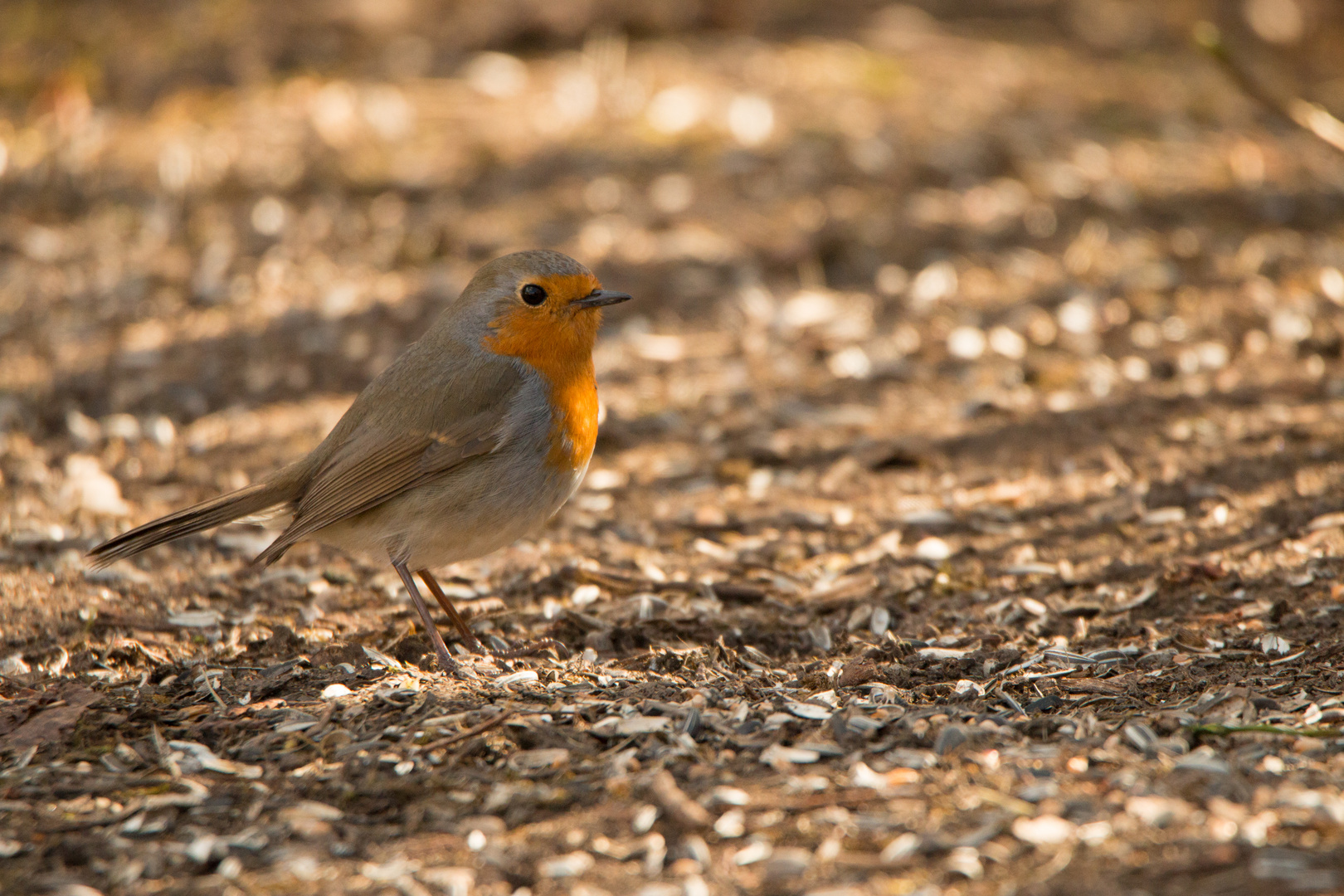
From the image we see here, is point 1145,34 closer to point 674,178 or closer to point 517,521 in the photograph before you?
point 674,178

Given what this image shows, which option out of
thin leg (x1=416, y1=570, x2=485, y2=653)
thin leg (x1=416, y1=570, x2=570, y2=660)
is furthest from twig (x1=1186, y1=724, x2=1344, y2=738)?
thin leg (x1=416, y1=570, x2=485, y2=653)

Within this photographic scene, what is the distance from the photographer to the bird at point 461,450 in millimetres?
3932

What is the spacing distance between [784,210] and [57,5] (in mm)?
4830

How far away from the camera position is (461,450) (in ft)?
13.0

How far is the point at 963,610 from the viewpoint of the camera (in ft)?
13.5

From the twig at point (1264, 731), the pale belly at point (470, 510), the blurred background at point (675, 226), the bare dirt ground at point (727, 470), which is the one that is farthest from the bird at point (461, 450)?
the twig at point (1264, 731)

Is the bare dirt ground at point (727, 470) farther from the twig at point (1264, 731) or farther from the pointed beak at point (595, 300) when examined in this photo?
the pointed beak at point (595, 300)

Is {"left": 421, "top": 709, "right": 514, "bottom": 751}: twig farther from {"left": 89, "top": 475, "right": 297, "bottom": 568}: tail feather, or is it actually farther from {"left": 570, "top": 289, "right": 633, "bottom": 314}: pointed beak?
{"left": 570, "top": 289, "right": 633, "bottom": 314}: pointed beak

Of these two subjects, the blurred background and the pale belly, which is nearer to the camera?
the pale belly

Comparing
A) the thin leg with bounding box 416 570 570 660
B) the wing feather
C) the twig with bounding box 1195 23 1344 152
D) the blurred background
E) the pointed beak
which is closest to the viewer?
the thin leg with bounding box 416 570 570 660

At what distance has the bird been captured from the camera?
3.93m

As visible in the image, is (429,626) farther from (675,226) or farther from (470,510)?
(675,226)

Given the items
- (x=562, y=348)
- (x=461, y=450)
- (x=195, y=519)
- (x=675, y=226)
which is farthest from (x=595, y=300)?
→ (x=675, y=226)

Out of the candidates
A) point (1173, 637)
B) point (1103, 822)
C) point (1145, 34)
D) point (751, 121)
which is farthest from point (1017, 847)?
point (1145, 34)
